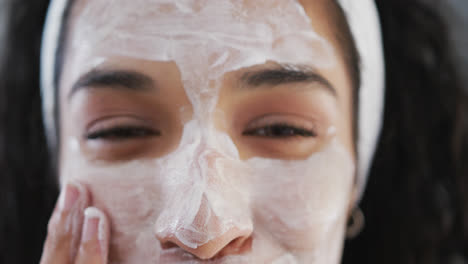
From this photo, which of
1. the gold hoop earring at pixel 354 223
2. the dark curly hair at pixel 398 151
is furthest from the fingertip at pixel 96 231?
the gold hoop earring at pixel 354 223

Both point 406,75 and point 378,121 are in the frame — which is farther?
point 406,75

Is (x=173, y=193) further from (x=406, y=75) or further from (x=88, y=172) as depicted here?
(x=406, y=75)

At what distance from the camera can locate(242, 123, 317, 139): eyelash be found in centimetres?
70

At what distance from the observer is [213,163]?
2.15 feet

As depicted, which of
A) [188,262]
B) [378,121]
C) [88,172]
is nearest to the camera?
[188,262]

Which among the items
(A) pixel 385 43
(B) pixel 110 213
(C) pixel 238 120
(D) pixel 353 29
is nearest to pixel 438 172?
(A) pixel 385 43

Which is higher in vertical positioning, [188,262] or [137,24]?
[137,24]

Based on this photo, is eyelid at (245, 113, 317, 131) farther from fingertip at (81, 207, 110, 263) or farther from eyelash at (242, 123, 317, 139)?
fingertip at (81, 207, 110, 263)

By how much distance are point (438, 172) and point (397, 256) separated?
0.78 feet

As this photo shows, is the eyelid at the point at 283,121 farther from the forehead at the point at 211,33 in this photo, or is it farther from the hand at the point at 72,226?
the hand at the point at 72,226

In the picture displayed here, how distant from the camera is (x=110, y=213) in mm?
693

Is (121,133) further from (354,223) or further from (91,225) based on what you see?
(354,223)

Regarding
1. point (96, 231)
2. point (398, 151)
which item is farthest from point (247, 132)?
point (398, 151)

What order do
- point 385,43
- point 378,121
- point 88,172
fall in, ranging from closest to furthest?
point 88,172
point 378,121
point 385,43
